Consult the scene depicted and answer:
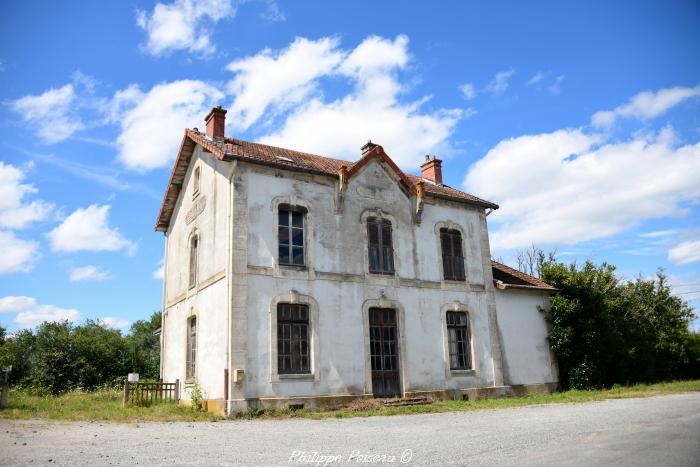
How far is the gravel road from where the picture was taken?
6.64 meters

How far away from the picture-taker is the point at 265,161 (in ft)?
50.3

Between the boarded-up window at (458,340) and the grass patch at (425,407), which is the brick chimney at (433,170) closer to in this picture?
the boarded-up window at (458,340)

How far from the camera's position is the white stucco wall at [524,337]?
752 inches

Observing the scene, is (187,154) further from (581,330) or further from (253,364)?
(581,330)

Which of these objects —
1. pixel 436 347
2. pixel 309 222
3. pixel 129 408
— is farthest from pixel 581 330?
pixel 129 408

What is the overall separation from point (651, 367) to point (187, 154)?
66.1 feet

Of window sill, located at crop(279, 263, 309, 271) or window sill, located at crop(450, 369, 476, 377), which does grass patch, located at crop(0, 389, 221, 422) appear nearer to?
window sill, located at crop(279, 263, 309, 271)

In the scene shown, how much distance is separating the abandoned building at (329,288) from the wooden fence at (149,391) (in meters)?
0.57

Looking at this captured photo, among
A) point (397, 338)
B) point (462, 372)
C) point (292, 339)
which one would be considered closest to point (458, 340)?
point (462, 372)

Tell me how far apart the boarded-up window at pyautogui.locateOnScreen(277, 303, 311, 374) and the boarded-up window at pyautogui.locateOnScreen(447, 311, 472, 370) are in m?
5.32

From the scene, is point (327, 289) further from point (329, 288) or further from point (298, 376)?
point (298, 376)

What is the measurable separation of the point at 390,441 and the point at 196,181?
12.5m

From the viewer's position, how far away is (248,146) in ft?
57.8

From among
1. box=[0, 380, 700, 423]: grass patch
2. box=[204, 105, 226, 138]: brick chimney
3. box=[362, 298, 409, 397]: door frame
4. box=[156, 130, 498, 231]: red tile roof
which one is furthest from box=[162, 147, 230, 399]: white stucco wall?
box=[362, 298, 409, 397]: door frame
